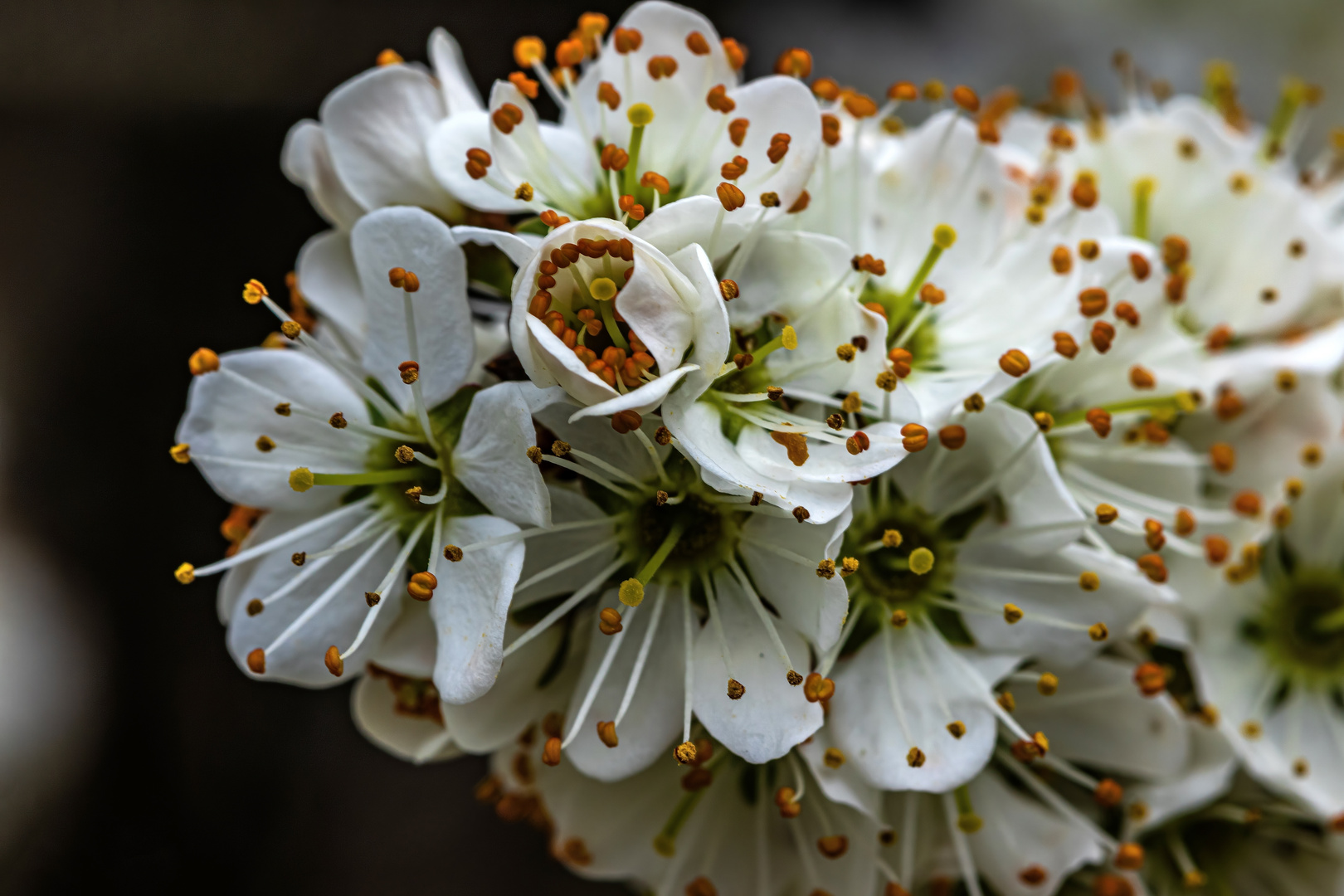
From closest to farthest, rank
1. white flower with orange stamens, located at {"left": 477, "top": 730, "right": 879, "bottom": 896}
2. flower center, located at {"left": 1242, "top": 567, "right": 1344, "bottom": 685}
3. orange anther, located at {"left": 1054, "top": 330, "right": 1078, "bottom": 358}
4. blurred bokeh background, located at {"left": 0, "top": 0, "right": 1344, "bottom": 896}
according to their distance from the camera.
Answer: orange anther, located at {"left": 1054, "top": 330, "right": 1078, "bottom": 358}, white flower with orange stamens, located at {"left": 477, "top": 730, "right": 879, "bottom": 896}, flower center, located at {"left": 1242, "top": 567, "right": 1344, "bottom": 685}, blurred bokeh background, located at {"left": 0, "top": 0, "right": 1344, "bottom": 896}

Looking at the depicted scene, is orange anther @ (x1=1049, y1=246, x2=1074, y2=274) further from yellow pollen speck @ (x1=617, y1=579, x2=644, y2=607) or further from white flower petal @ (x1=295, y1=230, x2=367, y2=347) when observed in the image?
white flower petal @ (x1=295, y1=230, x2=367, y2=347)

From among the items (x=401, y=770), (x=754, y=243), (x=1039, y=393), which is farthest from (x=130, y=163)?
(x=1039, y=393)

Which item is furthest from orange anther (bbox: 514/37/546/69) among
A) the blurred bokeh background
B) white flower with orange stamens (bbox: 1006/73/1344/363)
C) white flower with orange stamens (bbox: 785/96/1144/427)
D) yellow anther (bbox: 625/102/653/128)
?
the blurred bokeh background

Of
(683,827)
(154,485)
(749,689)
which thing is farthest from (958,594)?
(154,485)

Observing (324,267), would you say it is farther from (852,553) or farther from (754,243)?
(852,553)

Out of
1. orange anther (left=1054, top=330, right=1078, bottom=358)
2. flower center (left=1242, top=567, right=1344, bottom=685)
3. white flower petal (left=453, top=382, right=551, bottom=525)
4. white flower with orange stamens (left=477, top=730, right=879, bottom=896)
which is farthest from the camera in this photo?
flower center (left=1242, top=567, right=1344, bottom=685)

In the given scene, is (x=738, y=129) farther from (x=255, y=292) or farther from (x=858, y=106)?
(x=255, y=292)

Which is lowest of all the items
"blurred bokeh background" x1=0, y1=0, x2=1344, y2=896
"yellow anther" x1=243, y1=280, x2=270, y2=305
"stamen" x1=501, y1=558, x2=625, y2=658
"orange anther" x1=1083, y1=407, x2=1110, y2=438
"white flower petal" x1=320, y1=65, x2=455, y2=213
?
"blurred bokeh background" x1=0, y1=0, x2=1344, y2=896

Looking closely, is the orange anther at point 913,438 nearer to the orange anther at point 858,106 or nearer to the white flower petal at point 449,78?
the orange anther at point 858,106

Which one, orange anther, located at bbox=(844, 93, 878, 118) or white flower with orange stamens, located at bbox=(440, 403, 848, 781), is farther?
orange anther, located at bbox=(844, 93, 878, 118)
